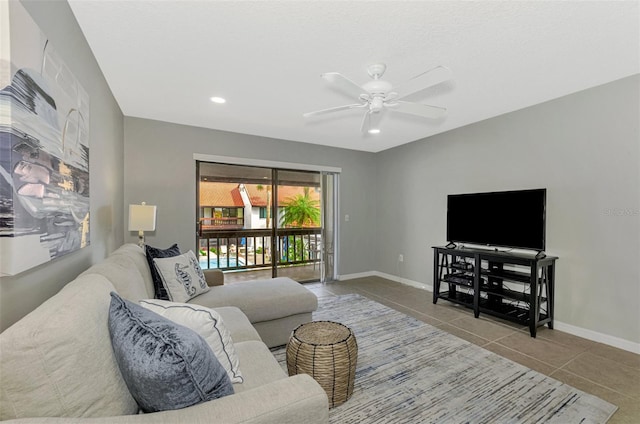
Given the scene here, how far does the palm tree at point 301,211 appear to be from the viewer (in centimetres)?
539

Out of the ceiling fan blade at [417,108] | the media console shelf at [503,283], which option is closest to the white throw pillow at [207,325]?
the ceiling fan blade at [417,108]

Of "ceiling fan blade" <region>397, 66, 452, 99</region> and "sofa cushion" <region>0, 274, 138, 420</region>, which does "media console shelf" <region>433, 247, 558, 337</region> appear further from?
"sofa cushion" <region>0, 274, 138, 420</region>

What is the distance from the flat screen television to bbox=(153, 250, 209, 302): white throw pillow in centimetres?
322

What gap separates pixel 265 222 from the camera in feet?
18.4

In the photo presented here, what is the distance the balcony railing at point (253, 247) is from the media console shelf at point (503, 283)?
2.43 meters

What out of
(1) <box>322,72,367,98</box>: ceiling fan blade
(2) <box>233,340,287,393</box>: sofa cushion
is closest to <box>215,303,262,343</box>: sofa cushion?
(2) <box>233,340,287,393</box>: sofa cushion

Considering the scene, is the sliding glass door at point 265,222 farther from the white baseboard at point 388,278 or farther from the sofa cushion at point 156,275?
the sofa cushion at point 156,275

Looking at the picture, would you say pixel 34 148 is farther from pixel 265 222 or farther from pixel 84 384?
pixel 265 222

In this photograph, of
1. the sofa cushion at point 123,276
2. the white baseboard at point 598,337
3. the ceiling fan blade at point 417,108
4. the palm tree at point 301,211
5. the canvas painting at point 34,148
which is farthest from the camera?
the palm tree at point 301,211

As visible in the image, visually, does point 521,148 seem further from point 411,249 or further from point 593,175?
point 411,249

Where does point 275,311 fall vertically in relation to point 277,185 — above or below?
below

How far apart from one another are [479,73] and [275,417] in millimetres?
2873

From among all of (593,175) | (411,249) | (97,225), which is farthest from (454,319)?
(97,225)

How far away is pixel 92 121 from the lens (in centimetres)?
213
